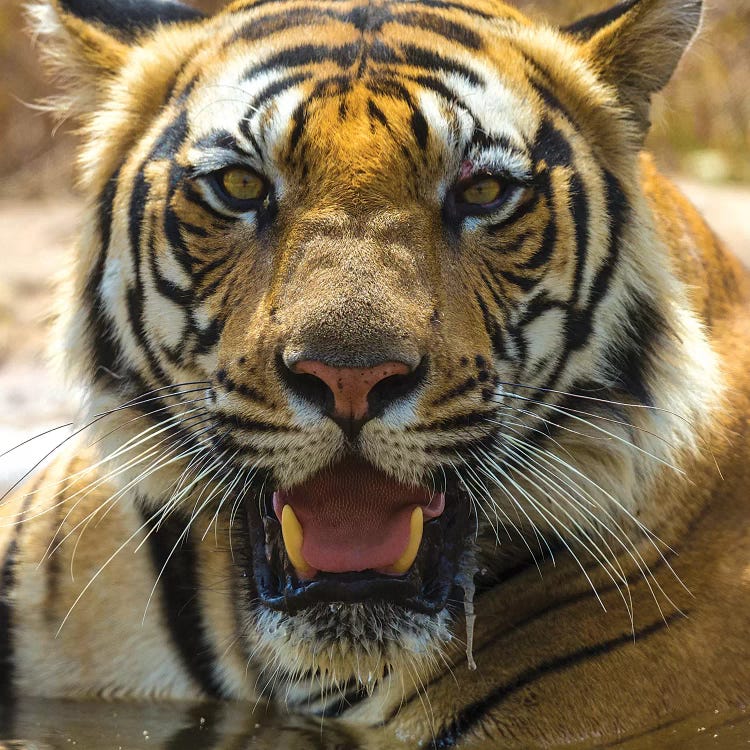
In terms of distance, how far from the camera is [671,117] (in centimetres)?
584

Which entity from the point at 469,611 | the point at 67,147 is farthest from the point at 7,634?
the point at 67,147

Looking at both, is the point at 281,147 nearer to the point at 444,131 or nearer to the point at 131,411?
the point at 444,131

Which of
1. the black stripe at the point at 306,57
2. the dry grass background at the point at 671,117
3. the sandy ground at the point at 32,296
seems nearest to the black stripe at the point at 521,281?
the black stripe at the point at 306,57

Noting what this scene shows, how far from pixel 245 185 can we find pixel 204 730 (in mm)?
844

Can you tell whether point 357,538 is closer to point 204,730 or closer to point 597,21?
point 204,730

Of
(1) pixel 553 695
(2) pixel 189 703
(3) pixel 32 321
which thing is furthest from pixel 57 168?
(1) pixel 553 695

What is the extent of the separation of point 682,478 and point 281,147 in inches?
30.2

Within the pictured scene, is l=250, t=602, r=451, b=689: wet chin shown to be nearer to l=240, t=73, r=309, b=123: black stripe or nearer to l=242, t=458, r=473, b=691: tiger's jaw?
l=242, t=458, r=473, b=691: tiger's jaw

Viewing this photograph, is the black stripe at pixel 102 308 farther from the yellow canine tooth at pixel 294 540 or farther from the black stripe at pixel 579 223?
the black stripe at pixel 579 223

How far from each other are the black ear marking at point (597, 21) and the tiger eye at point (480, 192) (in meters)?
0.38

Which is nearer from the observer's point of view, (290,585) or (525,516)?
(290,585)

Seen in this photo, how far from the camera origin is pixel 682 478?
1.97 metres

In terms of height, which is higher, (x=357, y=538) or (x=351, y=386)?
(x=351, y=386)

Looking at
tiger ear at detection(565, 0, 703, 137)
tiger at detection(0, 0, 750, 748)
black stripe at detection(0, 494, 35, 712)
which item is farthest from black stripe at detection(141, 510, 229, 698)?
tiger ear at detection(565, 0, 703, 137)
